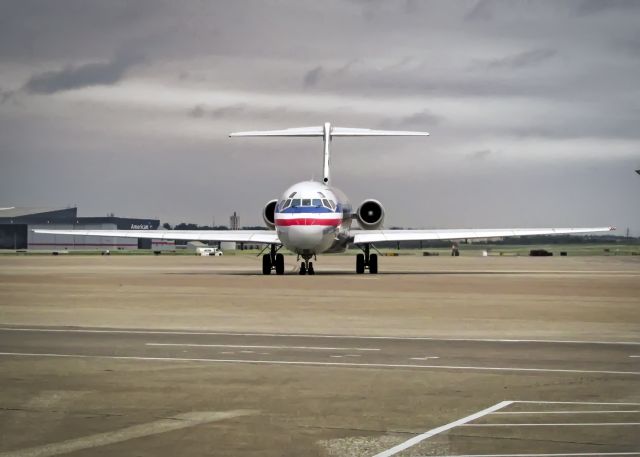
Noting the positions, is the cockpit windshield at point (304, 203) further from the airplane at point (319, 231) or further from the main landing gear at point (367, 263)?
the main landing gear at point (367, 263)

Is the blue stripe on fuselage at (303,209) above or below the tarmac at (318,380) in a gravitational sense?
above

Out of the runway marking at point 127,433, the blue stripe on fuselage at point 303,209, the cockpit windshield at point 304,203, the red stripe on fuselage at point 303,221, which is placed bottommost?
the runway marking at point 127,433

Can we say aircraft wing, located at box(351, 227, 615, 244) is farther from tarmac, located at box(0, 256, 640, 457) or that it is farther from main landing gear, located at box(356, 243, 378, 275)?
tarmac, located at box(0, 256, 640, 457)

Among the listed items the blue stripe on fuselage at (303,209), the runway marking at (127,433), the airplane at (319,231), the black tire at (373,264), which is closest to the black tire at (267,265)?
the airplane at (319,231)

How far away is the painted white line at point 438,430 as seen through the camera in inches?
316

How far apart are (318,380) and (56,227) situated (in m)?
178

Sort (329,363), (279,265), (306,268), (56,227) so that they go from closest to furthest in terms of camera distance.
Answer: (329,363)
(306,268)
(279,265)
(56,227)

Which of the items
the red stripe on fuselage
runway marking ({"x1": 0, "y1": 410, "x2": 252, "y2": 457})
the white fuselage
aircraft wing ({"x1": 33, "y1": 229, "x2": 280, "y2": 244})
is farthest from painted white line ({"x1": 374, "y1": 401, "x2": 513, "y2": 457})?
aircraft wing ({"x1": 33, "y1": 229, "x2": 280, "y2": 244})

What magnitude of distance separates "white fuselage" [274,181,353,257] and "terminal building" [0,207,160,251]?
4749 inches

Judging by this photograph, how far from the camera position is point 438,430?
894cm

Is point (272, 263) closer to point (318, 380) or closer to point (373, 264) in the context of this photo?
point (373, 264)

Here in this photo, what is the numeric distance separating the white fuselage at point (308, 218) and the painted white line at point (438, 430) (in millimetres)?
35492

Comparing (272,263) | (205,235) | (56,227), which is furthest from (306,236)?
(56,227)

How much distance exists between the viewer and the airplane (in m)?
46.2
